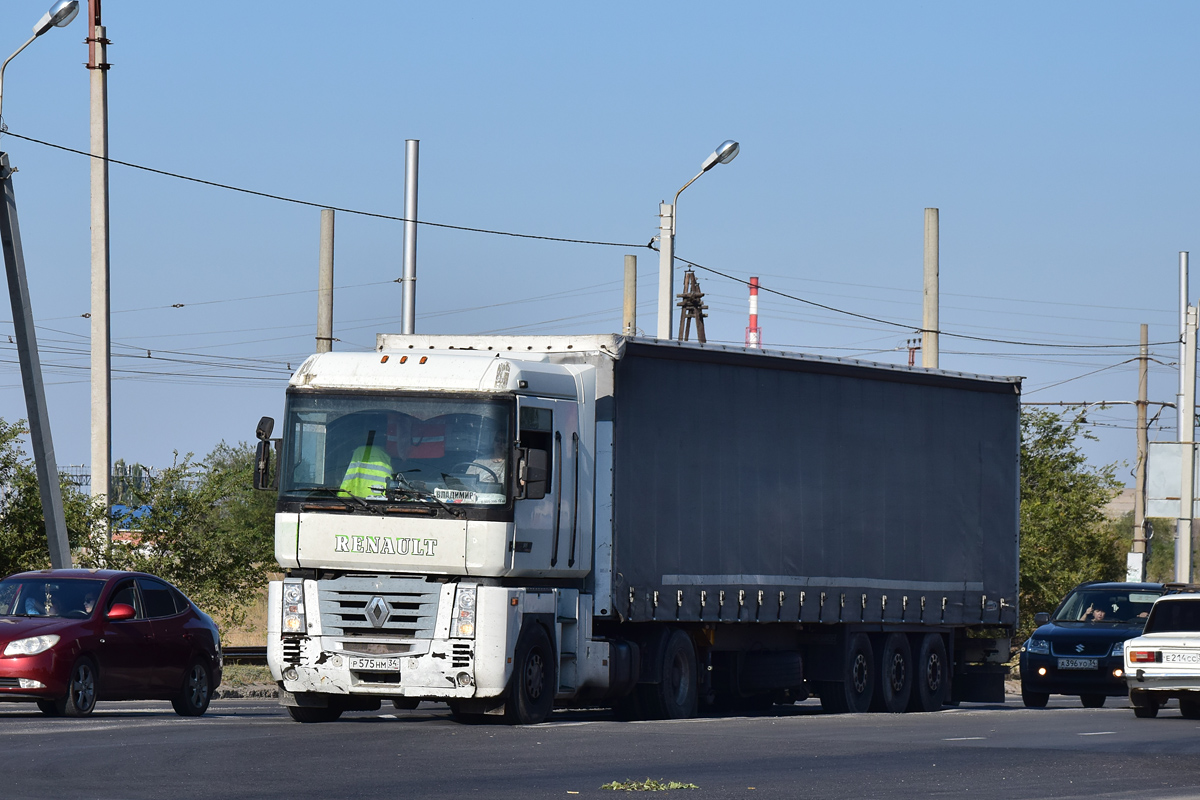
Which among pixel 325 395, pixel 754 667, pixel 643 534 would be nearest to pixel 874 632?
pixel 754 667

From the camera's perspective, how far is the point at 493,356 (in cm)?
1986

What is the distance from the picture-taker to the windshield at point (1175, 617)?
23594 mm

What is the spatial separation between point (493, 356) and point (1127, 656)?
8.58 meters

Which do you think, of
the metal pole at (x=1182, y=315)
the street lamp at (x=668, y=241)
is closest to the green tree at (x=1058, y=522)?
the metal pole at (x=1182, y=315)

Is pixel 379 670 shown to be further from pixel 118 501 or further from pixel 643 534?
pixel 118 501

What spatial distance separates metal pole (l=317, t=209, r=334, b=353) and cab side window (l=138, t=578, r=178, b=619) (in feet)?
49.3

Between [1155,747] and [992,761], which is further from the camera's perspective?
[1155,747]

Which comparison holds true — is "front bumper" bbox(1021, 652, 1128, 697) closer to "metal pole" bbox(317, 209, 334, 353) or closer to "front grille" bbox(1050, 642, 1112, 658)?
"front grille" bbox(1050, 642, 1112, 658)

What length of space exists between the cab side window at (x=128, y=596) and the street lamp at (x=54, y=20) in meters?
9.03

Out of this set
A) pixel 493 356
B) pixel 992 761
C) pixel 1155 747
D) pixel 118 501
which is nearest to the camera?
pixel 992 761

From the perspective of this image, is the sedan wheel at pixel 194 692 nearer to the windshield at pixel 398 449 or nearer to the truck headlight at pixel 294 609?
the truck headlight at pixel 294 609

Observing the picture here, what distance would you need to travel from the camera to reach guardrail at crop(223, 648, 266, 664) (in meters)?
34.0

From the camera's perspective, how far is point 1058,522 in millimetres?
49938

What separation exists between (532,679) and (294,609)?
2278 mm
